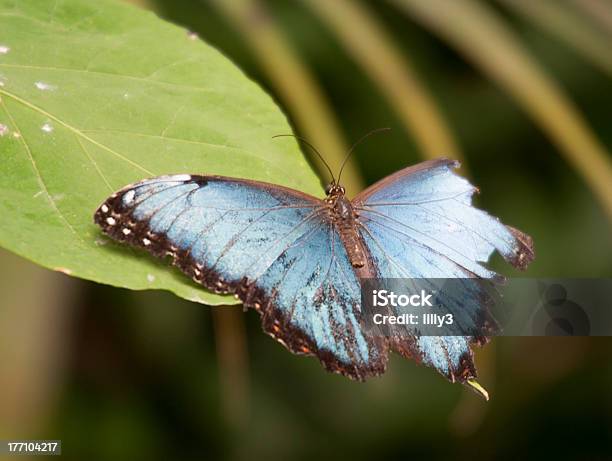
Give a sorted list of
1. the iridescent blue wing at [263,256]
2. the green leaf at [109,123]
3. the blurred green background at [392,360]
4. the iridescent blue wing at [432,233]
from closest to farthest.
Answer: the green leaf at [109,123], the iridescent blue wing at [263,256], the iridescent blue wing at [432,233], the blurred green background at [392,360]

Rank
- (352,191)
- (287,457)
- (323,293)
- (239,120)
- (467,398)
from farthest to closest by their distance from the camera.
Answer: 1. (287,457)
2. (467,398)
3. (352,191)
4. (323,293)
5. (239,120)

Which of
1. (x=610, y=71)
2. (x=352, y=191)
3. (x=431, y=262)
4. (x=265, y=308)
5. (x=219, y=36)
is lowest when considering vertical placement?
(x=265, y=308)

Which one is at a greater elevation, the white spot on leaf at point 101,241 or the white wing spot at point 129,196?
the white wing spot at point 129,196

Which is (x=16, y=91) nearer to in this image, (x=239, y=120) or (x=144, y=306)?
(x=239, y=120)

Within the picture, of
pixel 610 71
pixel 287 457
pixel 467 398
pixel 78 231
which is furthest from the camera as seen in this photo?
pixel 287 457

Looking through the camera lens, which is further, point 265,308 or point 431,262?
point 431,262

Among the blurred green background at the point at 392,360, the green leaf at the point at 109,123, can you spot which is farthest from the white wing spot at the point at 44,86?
the blurred green background at the point at 392,360

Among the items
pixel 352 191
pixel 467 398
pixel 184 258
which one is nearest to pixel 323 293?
pixel 184 258

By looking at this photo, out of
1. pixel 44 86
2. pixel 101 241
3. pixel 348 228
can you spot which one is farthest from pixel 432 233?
pixel 44 86

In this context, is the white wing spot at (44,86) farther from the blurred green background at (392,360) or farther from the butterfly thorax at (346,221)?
the blurred green background at (392,360)

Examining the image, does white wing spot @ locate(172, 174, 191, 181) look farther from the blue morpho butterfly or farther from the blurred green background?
the blurred green background
